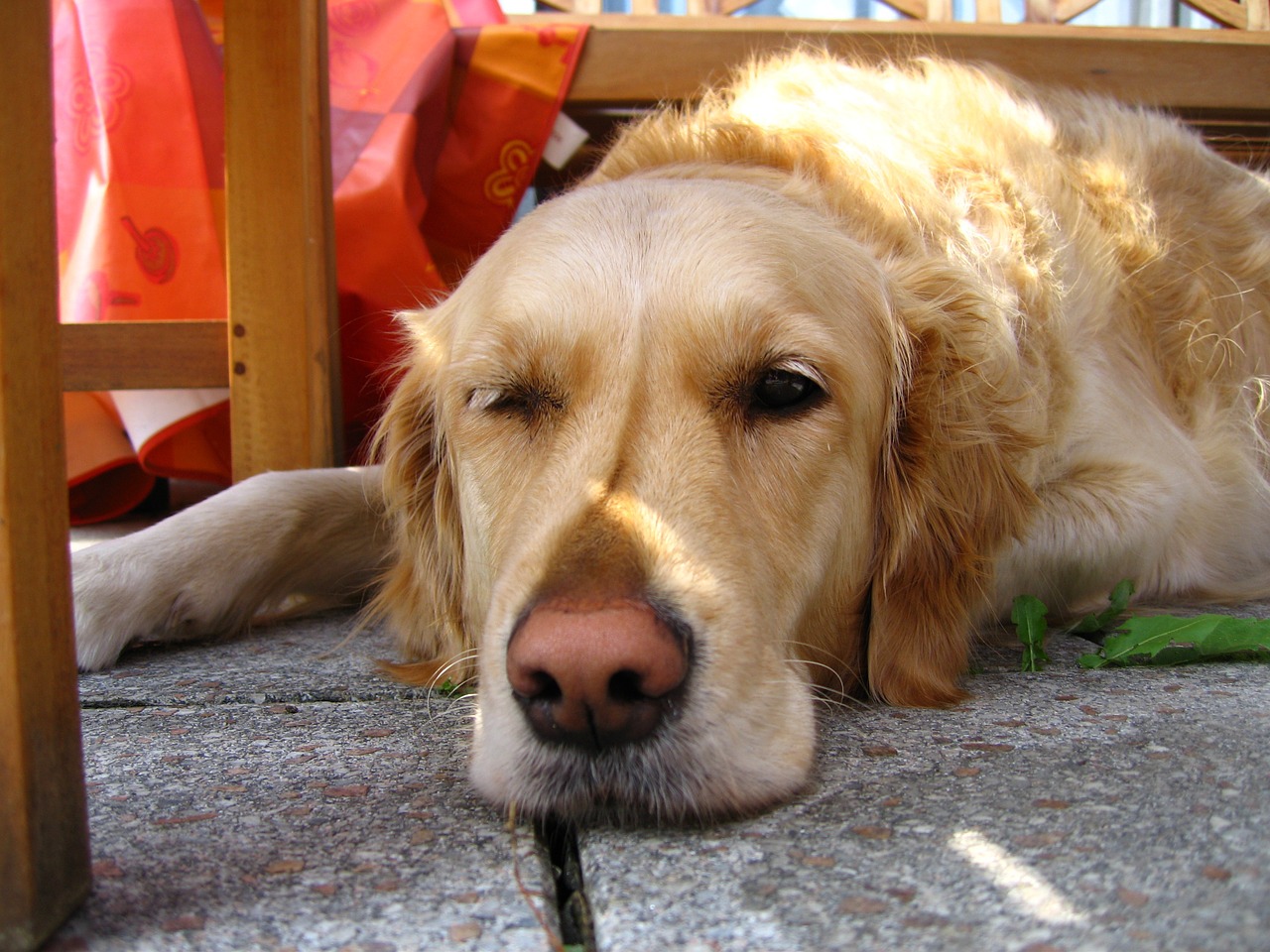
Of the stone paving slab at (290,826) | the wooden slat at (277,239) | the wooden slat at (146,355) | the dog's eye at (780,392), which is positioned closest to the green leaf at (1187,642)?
the dog's eye at (780,392)

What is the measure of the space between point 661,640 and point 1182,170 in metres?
2.99

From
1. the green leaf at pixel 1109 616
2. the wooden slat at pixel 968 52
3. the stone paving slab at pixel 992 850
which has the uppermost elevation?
the wooden slat at pixel 968 52

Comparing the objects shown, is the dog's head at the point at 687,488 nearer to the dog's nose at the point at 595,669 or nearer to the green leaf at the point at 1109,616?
the dog's nose at the point at 595,669

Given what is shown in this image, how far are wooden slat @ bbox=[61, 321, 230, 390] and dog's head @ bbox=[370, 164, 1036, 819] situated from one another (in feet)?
2.68

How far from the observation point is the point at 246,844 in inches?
50.5

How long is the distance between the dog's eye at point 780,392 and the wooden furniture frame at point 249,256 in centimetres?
111

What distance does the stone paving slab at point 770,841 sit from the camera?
1.06m

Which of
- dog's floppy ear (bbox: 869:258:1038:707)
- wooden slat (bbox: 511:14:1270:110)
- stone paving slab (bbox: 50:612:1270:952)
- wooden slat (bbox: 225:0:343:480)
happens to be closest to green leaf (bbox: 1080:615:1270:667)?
stone paving slab (bbox: 50:612:1270:952)

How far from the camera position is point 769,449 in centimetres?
184

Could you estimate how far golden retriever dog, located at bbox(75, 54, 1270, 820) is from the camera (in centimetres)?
145

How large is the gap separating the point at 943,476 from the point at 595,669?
1.13 m

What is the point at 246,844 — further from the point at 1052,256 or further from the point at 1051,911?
the point at 1052,256

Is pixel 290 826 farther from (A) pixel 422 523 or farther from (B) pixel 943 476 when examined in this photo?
(B) pixel 943 476

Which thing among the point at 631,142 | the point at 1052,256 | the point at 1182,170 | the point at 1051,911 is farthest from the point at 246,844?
the point at 1182,170
